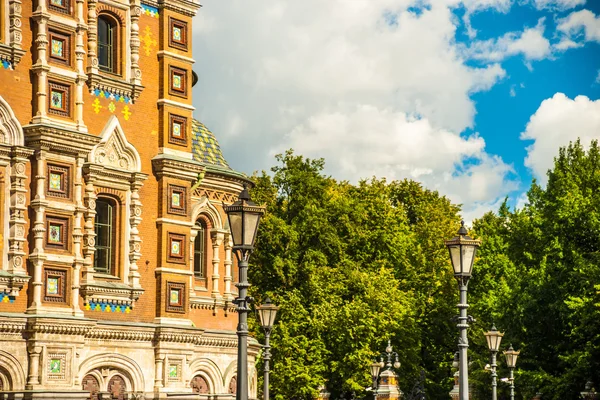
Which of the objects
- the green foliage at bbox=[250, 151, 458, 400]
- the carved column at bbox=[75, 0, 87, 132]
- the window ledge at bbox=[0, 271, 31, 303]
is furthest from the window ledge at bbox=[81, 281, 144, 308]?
the green foliage at bbox=[250, 151, 458, 400]

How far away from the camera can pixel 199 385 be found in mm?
34125

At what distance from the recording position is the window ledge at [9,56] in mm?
28719

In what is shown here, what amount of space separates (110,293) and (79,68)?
20.3 ft

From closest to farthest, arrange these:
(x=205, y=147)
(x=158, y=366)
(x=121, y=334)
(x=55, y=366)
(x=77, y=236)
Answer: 1. (x=55, y=366)
2. (x=77, y=236)
3. (x=121, y=334)
4. (x=158, y=366)
5. (x=205, y=147)

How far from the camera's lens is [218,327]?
36.1m

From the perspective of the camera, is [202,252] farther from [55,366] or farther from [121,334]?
[55,366]

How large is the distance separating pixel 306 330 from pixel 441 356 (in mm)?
11038

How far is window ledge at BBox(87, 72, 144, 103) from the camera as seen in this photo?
1222 inches

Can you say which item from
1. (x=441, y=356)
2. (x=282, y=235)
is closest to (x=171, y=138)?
(x=282, y=235)

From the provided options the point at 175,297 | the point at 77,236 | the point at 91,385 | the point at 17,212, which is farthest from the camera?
the point at 175,297

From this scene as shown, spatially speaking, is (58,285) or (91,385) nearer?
(58,285)

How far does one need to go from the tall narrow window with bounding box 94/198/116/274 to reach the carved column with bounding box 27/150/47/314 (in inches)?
105

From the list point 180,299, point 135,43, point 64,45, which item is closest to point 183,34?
point 135,43

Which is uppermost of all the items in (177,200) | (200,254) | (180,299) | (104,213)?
(177,200)
